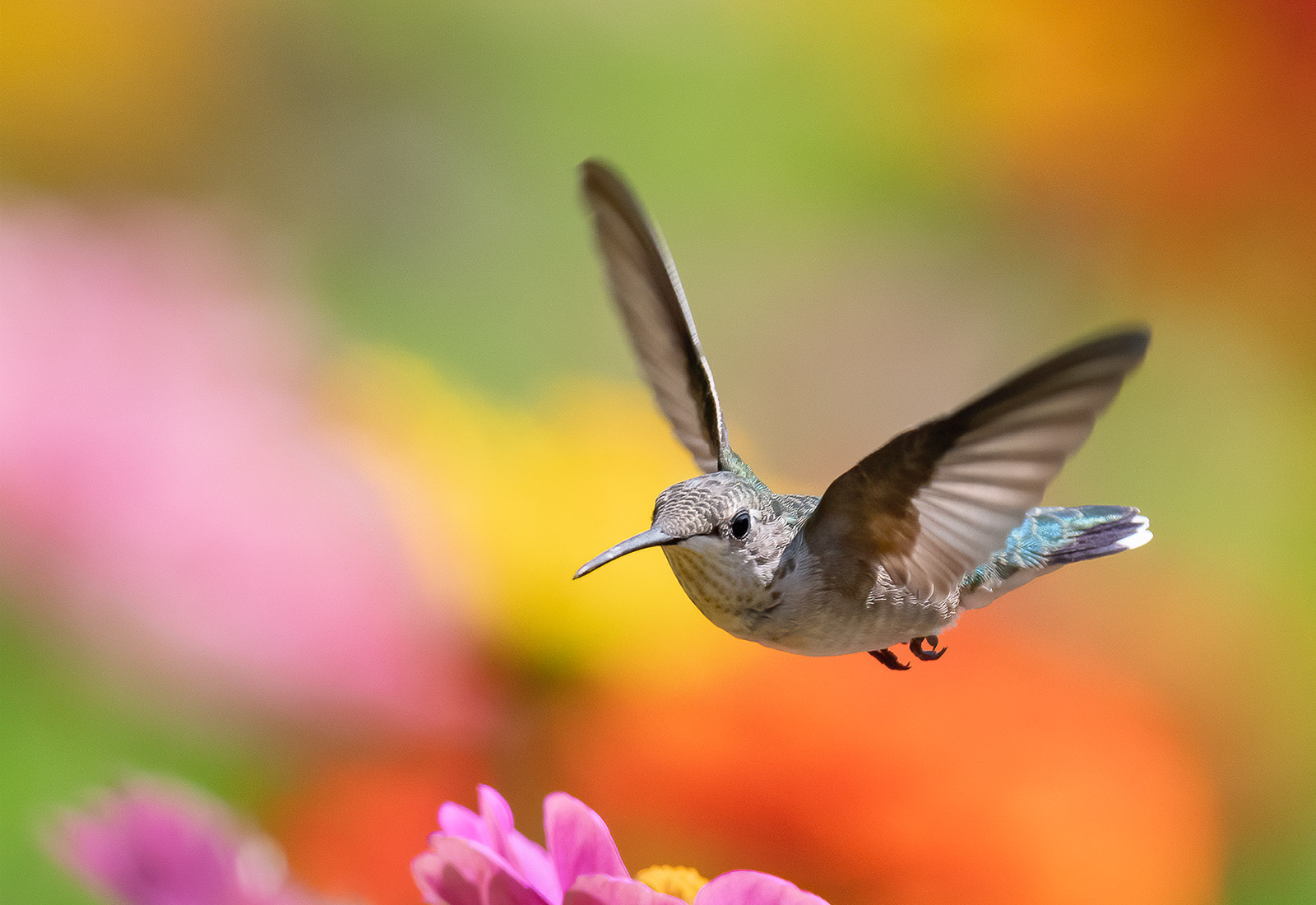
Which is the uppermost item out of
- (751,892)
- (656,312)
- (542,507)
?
(542,507)

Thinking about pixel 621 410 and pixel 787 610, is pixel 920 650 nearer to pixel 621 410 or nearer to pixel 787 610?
pixel 787 610

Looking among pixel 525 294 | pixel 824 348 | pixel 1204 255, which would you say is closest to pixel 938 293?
pixel 824 348

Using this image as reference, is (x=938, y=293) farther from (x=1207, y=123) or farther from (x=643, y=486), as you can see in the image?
(x=643, y=486)

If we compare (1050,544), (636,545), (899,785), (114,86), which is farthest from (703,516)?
(114,86)

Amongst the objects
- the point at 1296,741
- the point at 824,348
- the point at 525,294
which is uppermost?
the point at 525,294

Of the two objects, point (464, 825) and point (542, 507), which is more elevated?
point (542, 507)

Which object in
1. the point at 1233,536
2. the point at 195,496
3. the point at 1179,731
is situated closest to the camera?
the point at 195,496

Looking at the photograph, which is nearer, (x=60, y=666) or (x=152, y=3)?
(x=60, y=666)

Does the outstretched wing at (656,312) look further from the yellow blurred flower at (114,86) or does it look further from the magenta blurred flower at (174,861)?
the yellow blurred flower at (114,86)

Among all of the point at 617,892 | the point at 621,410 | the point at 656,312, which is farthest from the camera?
the point at 621,410
